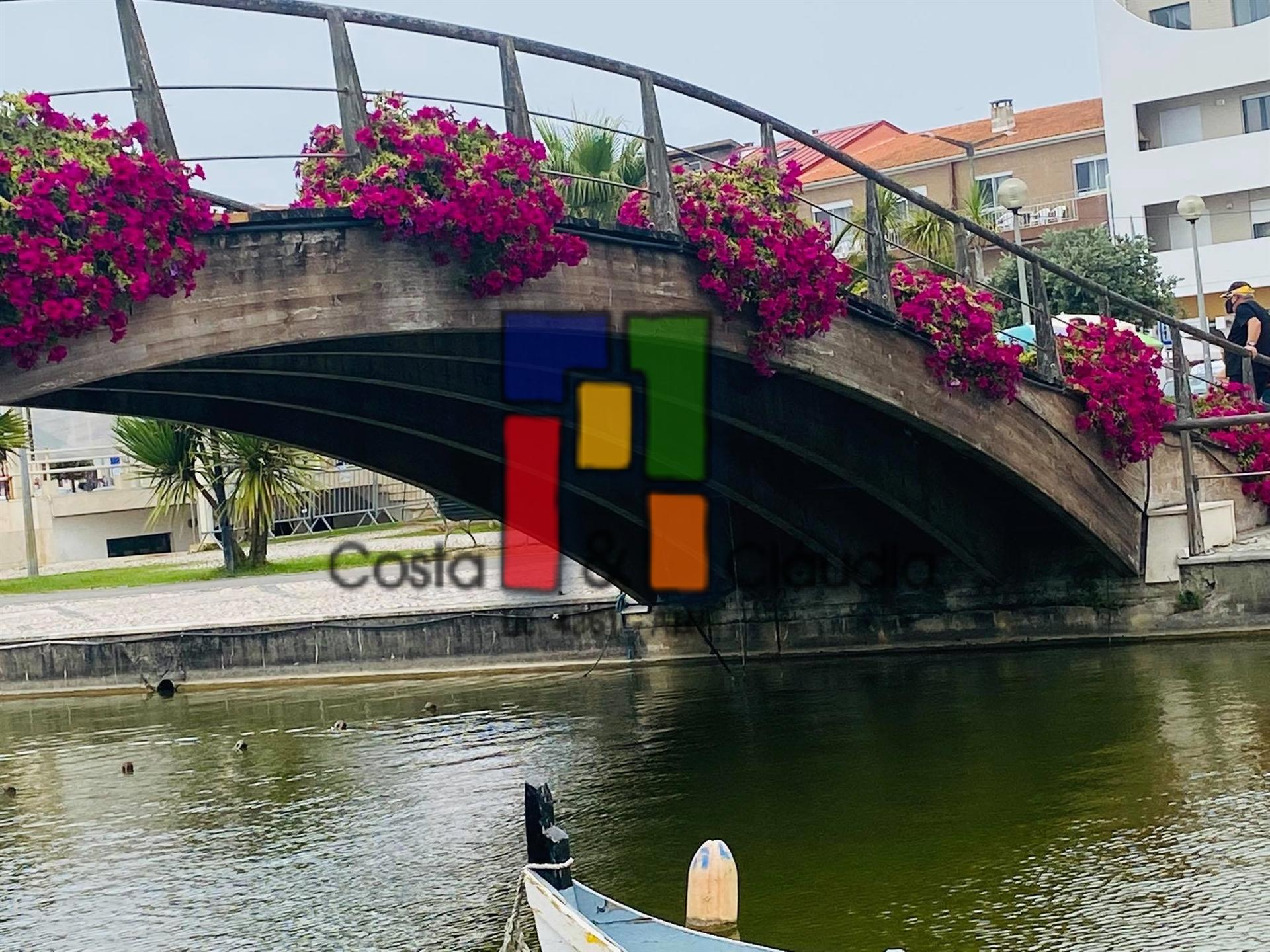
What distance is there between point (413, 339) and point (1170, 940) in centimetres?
715

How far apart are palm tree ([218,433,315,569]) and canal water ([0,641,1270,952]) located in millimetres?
9997

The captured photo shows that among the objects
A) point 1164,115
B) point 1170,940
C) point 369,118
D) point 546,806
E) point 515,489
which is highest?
point 1164,115

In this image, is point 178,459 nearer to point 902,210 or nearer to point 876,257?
point 902,210

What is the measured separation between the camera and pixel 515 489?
20391 mm

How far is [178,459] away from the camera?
107ft

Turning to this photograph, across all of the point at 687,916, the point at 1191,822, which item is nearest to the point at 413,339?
the point at 687,916

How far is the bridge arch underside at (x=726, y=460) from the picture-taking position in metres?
14.9

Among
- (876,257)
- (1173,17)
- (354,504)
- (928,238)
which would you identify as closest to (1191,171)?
(1173,17)

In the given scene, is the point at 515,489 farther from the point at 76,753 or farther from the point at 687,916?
the point at 687,916

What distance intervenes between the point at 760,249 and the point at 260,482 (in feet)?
62.0

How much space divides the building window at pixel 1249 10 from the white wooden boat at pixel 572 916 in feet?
150

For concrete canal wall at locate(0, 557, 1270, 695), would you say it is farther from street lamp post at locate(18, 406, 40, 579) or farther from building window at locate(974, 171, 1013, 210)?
building window at locate(974, 171, 1013, 210)

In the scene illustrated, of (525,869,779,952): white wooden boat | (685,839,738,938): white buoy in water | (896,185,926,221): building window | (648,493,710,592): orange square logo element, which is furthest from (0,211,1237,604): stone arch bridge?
(896,185,926,221): building window

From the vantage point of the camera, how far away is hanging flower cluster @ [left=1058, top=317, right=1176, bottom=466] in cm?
1866
